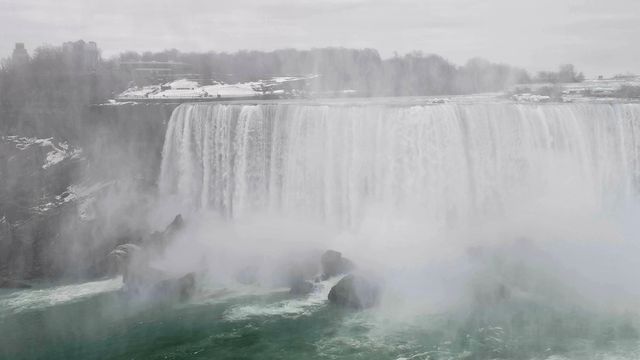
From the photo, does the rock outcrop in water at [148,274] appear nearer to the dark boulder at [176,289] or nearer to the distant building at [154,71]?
the dark boulder at [176,289]

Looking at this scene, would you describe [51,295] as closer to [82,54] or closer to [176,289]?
[176,289]

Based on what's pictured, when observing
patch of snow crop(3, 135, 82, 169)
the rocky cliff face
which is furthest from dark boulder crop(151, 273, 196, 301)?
patch of snow crop(3, 135, 82, 169)

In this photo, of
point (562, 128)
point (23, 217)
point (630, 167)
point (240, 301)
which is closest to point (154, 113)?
point (23, 217)

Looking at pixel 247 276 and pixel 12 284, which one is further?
pixel 12 284

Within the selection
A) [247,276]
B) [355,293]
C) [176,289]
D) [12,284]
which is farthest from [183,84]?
[355,293]

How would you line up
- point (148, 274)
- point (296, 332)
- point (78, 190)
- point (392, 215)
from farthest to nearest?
point (78, 190) → point (392, 215) → point (148, 274) → point (296, 332)

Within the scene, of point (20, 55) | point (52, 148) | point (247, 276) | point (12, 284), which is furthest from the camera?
point (20, 55)

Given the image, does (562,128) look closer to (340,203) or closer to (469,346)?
(340,203)
